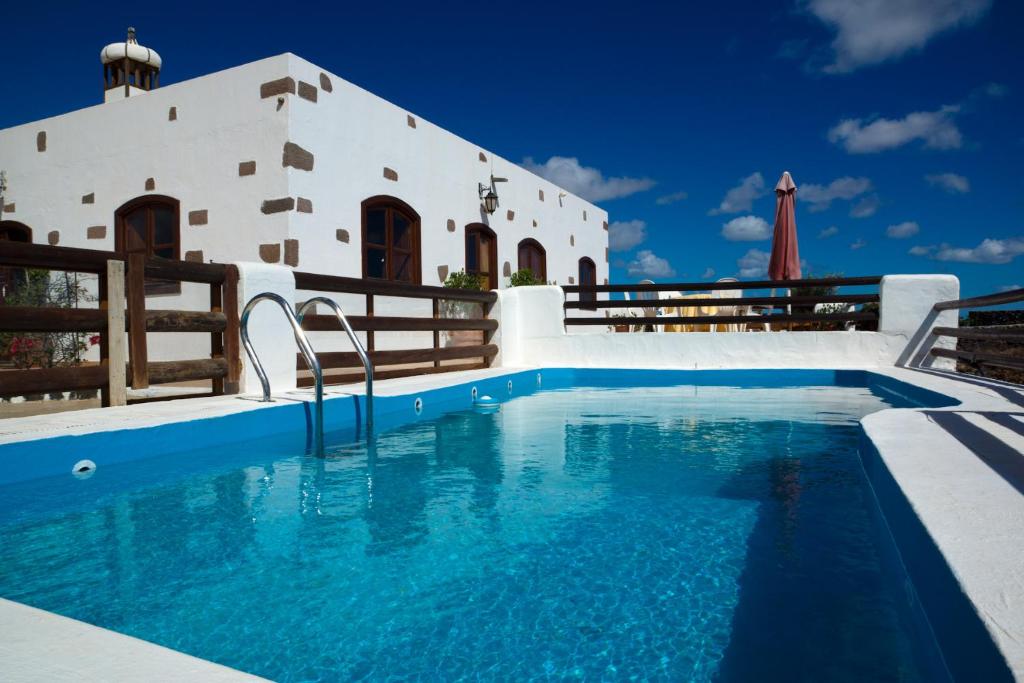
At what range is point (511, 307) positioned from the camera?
842 centimetres

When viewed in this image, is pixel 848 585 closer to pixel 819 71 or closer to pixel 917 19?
pixel 819 71

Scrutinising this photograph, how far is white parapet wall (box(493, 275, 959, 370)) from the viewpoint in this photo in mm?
7438

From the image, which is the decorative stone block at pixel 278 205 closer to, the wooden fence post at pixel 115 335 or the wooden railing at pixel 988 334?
the wooden fence post at pixel 115 335

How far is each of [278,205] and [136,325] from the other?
3.56 m

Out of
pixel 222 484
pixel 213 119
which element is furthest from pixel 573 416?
pixel 213 119

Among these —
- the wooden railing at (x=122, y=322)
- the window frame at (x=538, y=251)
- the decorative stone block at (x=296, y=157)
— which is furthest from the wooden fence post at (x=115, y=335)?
the window frame at (x=538, y=251)

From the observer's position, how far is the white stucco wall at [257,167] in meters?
7.27

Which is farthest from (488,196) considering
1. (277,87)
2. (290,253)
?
(290,253)

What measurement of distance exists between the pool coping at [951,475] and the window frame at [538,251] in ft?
26.5

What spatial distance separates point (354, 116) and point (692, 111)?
15548mm

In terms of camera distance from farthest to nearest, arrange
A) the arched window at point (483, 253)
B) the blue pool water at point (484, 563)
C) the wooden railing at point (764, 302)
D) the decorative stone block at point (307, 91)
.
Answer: the arched window at point (483, 253) < the wooden railing at point (764, 302) < the decorative stone block at point (307, 91) < the blue pool water at point (484, 563)

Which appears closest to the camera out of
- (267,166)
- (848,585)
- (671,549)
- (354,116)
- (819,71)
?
(848,585)

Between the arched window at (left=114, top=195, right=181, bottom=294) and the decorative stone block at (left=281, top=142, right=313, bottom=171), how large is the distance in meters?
1.94

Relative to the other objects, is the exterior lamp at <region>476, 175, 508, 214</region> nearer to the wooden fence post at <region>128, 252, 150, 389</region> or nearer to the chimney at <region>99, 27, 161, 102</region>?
the chimney at <region>99, 27, 161, 102</region>
